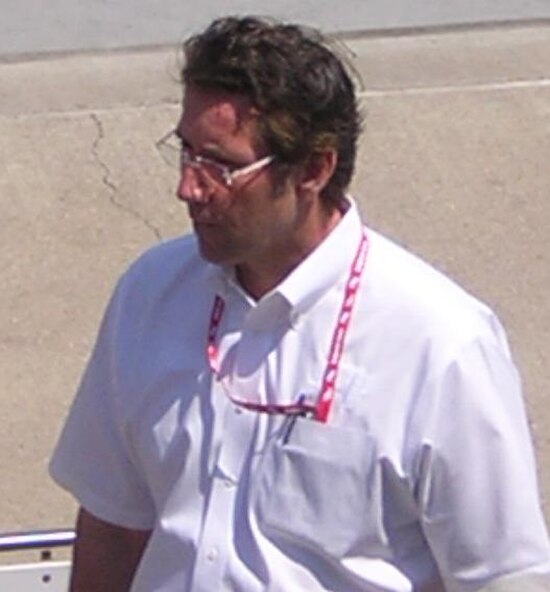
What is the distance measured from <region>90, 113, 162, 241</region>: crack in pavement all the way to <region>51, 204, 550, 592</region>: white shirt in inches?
156

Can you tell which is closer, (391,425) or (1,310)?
(391,425)

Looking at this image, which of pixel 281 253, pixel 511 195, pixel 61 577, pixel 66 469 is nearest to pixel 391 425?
pixel 281 253

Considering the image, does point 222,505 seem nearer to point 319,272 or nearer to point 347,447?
point 347,447

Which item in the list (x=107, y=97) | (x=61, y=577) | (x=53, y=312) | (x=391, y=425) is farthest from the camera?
(x=107, y=97)

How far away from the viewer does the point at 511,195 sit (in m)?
7.10

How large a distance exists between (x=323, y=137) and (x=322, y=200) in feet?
0.33

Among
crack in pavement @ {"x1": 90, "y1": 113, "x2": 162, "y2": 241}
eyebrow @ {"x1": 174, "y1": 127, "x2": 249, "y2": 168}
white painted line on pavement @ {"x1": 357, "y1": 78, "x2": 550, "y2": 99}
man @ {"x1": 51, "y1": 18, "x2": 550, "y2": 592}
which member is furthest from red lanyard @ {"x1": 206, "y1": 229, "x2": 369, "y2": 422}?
white painted line on pavement @ {"x1": 357, "y1": 78, "x2": 550, "y2": 99}

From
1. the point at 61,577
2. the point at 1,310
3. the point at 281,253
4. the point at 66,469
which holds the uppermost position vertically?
the point at 281,253

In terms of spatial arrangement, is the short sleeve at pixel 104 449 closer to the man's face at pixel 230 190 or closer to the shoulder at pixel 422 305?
the man's face at pixel 230 190

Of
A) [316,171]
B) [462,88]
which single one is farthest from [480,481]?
[462,88]

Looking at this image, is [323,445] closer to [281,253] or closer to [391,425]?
[391,425]

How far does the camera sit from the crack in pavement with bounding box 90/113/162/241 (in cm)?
689

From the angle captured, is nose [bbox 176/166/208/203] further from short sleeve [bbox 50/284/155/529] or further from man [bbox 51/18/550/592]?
short sleeve [bbox 50/284/155/529]

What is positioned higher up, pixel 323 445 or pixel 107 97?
pixel 323 445
